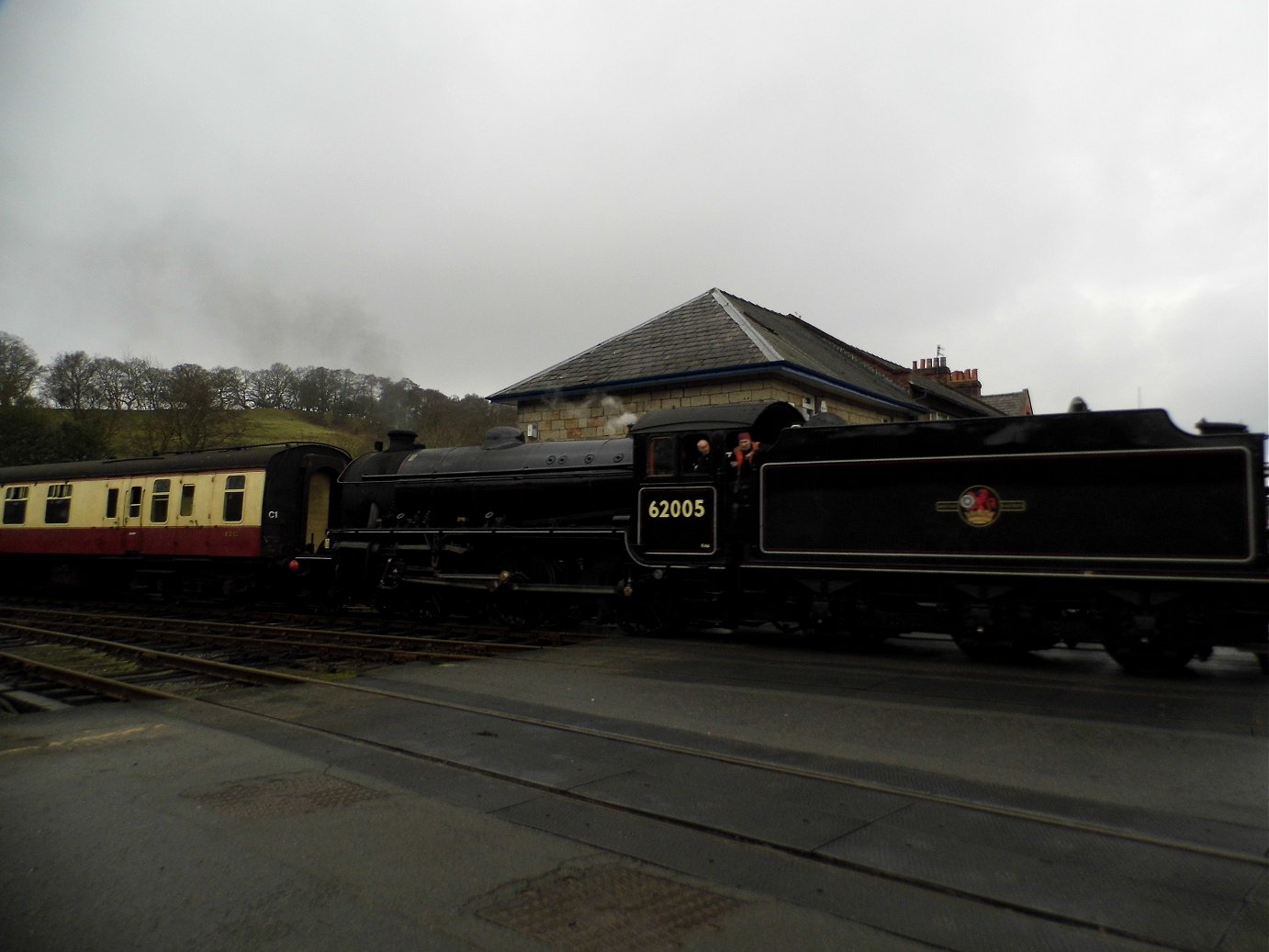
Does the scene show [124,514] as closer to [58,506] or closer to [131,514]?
[131,514]

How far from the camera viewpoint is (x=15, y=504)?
20188 mm

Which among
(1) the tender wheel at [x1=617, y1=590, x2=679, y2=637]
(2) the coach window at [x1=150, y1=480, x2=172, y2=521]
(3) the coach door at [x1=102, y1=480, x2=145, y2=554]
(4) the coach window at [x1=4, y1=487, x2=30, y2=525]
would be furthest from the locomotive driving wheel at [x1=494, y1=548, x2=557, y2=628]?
(4) the coach window at [x1=4, y1=487, x2=30, y2=525]

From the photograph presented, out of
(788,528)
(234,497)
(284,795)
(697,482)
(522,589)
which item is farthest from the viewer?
(234,497)

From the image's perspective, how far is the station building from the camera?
1706 centimetres

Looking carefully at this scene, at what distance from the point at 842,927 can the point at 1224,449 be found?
7.09m

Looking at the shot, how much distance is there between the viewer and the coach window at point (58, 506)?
61.9 feet

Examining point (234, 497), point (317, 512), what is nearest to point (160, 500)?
point (234, 497)

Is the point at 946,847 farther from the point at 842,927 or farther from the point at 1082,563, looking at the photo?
the point at 1082,563

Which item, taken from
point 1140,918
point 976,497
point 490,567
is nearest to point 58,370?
point 490,567

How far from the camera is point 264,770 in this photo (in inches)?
216

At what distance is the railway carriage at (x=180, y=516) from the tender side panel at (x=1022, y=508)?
33.2ft

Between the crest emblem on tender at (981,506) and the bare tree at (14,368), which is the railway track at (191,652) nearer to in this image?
the bare tree at (14,368)

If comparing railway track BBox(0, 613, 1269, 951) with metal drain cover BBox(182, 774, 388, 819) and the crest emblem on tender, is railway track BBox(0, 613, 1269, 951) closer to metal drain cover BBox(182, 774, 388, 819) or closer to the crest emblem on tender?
metal drain cover BBox(182, 774, 388, 819)

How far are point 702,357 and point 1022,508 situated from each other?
32.2 feet
